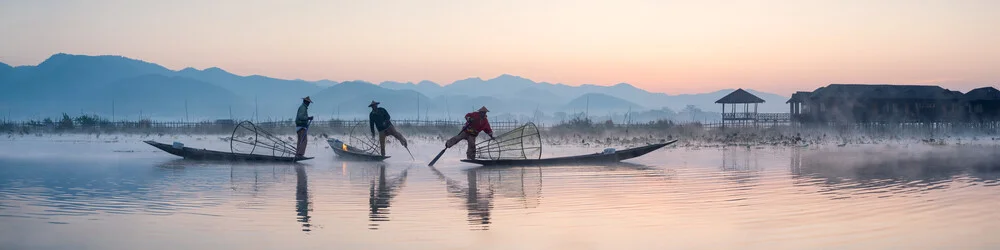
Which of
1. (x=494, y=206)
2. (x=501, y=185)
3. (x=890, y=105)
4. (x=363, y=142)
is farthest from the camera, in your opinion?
(x=890, y=105)

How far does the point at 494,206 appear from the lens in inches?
468

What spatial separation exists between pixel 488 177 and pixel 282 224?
720 cm

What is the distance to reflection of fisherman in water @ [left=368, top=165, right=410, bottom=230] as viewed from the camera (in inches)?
418

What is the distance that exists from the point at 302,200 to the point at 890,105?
4527cm

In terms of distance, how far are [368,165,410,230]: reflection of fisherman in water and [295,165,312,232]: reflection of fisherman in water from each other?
0.68 m

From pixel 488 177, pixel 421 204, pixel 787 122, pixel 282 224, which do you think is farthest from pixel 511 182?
pixel 787 122

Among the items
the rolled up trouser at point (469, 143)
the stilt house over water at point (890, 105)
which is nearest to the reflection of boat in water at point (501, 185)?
the rolled up trouser at point (469, 143)

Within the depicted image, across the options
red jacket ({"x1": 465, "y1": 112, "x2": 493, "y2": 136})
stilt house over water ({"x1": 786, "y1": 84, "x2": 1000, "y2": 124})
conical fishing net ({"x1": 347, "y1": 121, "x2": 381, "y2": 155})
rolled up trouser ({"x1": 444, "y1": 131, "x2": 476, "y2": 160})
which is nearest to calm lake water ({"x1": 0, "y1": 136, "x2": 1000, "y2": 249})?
rolled up trouser ({"x1": 444, "y1": 131, "x2": 476, "y2": 160})

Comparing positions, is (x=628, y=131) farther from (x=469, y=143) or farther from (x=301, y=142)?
(x=301, y=142)

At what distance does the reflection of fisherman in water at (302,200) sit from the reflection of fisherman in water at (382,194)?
683 mm

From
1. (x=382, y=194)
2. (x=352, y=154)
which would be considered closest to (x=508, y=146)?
(x=352, y=154)

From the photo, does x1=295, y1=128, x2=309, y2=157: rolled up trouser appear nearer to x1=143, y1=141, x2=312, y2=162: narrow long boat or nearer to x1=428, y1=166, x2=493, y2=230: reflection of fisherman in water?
x1=143, y1=141, x2=312, y2=162: narrow long boat

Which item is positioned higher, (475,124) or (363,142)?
(475,124)

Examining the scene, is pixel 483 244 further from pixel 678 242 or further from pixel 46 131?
pixel 46 131
